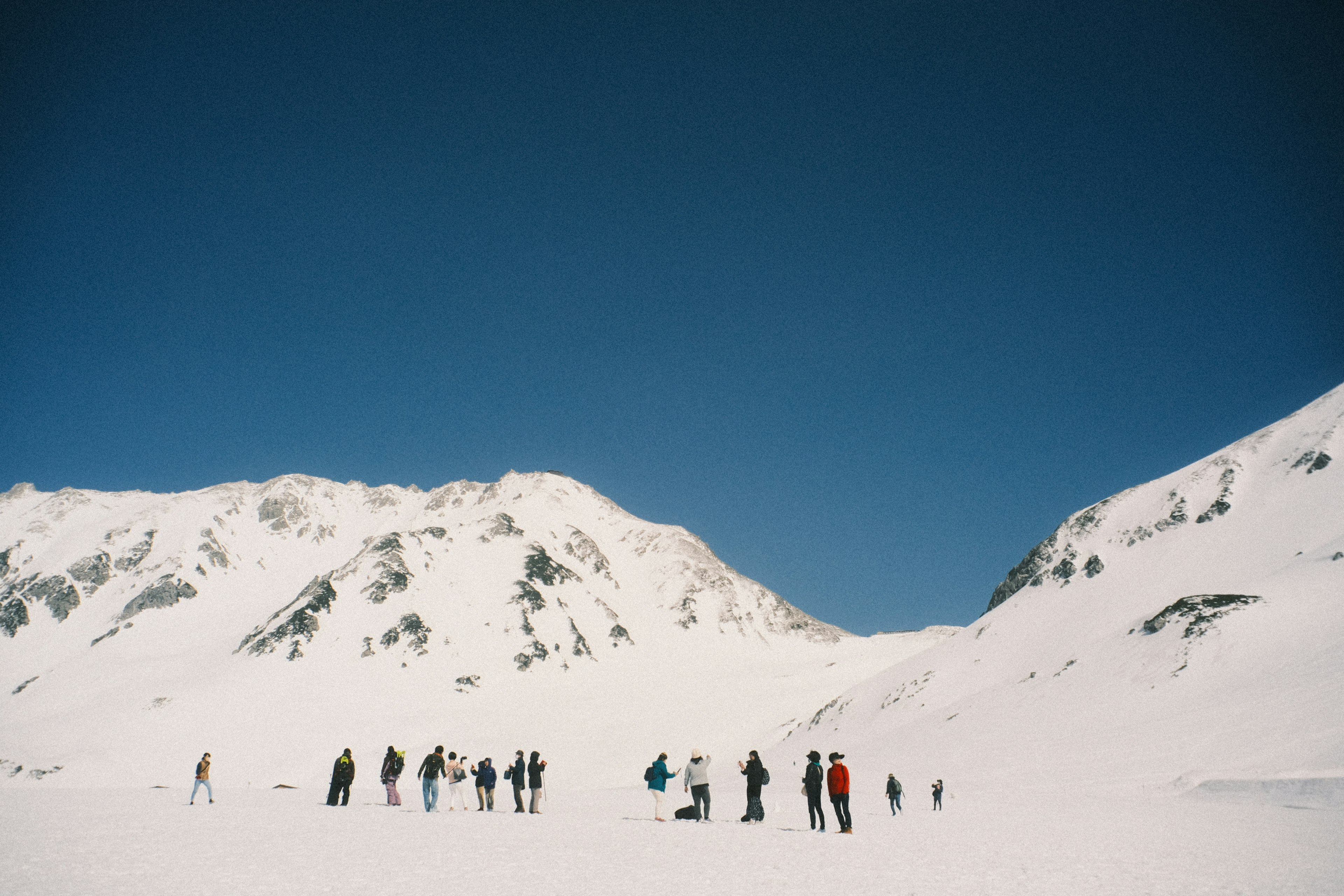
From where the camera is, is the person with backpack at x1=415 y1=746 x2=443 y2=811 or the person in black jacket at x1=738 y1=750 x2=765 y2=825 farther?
the person with backpack at x1=415 y1=746 x2=443 y2=811

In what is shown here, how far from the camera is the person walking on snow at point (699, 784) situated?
2070cm

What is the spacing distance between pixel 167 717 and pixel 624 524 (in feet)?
379

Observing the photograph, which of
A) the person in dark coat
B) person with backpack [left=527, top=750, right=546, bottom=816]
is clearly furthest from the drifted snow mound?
the person in dark coat

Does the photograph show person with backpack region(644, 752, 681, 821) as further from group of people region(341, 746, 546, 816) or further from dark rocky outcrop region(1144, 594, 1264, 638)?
dark rocky outcrop region(1144, 594, 1264, 638)

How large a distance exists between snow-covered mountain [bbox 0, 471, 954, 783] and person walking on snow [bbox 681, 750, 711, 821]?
6017 cm

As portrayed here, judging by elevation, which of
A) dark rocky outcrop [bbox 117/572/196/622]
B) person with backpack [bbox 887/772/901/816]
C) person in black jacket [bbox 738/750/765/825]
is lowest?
person with backpack [bbox 887/772/901/816]

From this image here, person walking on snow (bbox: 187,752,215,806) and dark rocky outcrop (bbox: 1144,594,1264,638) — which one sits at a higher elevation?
dark rocky outcrop (bbox: 1144,594,1264,638)

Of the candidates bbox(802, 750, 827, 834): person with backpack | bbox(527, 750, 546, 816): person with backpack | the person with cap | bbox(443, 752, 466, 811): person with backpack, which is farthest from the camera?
Result: bbox(443, 752, 466, 811): person with backpack

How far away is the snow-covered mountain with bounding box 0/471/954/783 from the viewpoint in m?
88.9

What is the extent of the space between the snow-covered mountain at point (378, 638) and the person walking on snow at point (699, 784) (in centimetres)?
6017

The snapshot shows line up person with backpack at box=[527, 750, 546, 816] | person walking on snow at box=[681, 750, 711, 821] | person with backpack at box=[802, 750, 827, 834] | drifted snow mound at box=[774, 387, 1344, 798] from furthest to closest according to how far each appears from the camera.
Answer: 1. drifted snow mound at box=[774, 387, 1344, 798]
2. person with backpack at box=[527, 750, 546, 816]
3. person walking on snow at box=[681, 750, 711, 821]
4. person with backpack at box=[802, 750, 827, 834]

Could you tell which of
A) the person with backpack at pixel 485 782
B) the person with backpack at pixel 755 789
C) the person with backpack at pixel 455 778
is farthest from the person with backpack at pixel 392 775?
the person with backpack at pixel 755 789

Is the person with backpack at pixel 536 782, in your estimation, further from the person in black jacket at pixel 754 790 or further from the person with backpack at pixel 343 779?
the person in black jacket at pixel 754 790

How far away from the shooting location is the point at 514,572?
13900 centimetres
